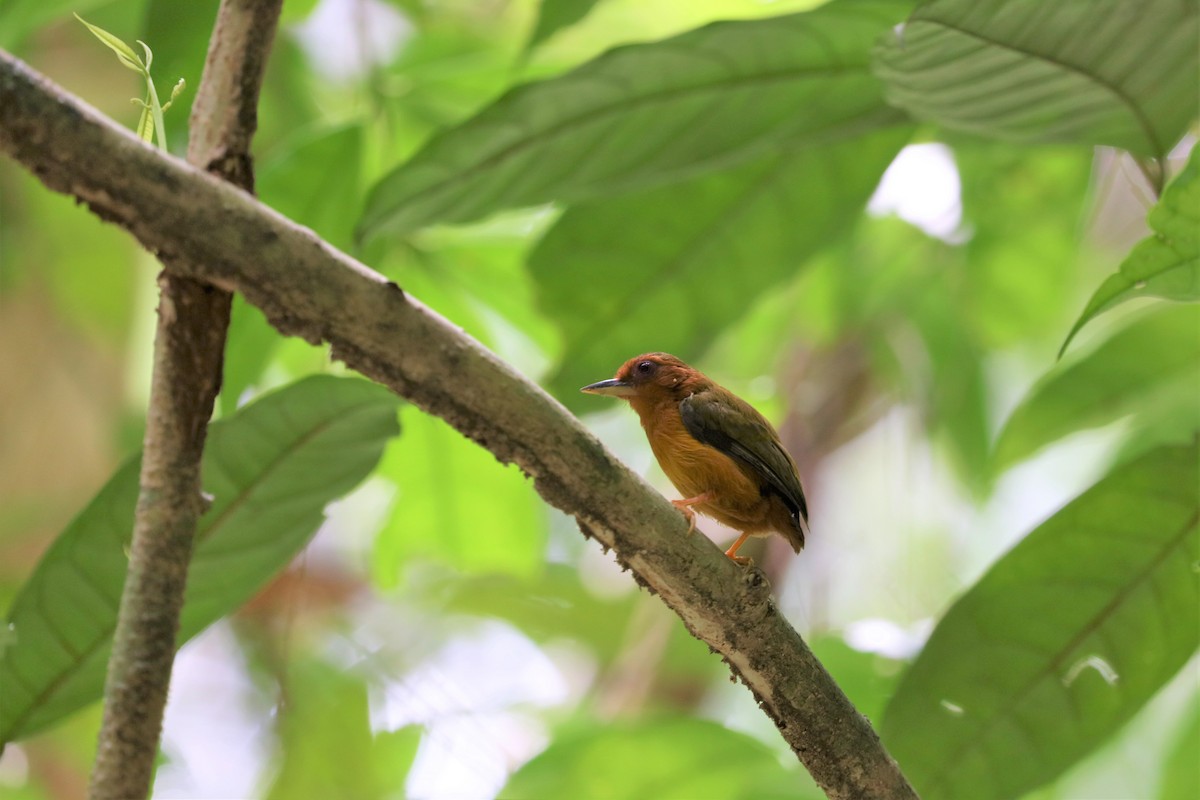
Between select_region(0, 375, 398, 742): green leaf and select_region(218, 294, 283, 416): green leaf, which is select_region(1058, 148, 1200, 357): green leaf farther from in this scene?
select_region(218, 294, 283, 416): green leaf

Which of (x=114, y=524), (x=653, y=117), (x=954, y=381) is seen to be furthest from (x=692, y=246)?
(x=954, y=381)

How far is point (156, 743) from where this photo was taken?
1.03m

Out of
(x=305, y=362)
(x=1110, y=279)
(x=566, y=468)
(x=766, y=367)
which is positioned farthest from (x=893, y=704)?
(x=766, y=367)

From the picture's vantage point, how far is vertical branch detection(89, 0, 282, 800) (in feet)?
3.33

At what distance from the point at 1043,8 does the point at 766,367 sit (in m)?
2.19

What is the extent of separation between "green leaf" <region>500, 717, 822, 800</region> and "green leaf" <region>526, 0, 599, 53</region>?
1267 mm

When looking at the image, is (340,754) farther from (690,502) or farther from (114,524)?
(690,502)

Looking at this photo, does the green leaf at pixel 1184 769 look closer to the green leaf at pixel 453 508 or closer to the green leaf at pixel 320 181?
the green leaf at pixel 453 508

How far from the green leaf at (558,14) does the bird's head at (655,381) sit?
579 millimetres

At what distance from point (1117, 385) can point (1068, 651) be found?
0.86 metres

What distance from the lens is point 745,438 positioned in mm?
1652

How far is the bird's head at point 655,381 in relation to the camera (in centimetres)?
174

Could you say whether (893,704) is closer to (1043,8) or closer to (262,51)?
(1043,8)

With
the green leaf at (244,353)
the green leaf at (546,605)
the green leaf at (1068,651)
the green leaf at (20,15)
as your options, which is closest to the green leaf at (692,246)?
the green leaf at (244,353)
